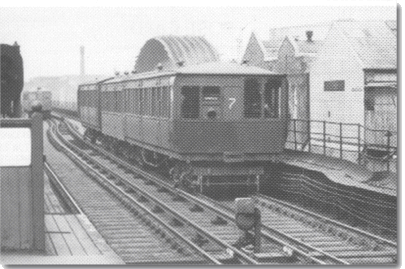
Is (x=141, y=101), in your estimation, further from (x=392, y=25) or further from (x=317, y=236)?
(x=392, y=25)

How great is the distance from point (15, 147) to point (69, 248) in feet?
5.26

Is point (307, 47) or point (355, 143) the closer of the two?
point (355, 143)

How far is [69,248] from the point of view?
1055 centimetres

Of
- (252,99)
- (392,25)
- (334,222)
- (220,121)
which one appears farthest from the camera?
(252,99)

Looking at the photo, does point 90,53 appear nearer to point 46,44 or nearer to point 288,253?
point 46,44

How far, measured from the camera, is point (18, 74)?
1005 cm

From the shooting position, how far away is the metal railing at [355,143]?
45.5 ft

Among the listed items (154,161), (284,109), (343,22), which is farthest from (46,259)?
A: (154,161)

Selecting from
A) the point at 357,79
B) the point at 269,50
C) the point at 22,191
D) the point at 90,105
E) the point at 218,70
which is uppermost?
the point at 269,50

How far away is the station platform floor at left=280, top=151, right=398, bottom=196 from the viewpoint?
40.6ft

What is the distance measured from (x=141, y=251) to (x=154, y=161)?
7.32 metres

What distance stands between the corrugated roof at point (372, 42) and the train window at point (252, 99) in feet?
5.99

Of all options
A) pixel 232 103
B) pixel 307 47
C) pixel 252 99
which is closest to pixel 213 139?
pixel 232 103

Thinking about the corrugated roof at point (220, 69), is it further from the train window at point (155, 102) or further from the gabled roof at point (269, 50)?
the gabled roof at point (269, 50)
